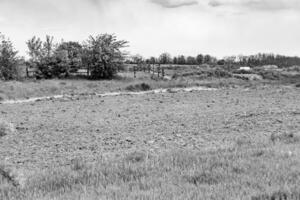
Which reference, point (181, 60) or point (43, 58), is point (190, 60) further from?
point (43, 58)

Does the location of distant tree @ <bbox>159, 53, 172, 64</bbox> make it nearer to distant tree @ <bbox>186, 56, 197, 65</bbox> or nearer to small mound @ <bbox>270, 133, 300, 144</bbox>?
distant tree @ <bbox>186, 56, 197, 65</bbox>

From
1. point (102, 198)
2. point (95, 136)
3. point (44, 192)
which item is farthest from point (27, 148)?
point (102, 198)

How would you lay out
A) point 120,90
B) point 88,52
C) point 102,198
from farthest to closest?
point 88,52 < point 120,90 < point 102,198

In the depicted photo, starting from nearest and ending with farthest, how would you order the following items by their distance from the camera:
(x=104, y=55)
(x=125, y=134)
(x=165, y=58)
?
(x=125, y=134)
(x=104, y=55)
(x=165, y=58)

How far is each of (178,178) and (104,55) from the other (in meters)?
32.7

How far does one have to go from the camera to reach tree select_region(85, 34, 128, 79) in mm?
35781

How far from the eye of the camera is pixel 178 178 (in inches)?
165

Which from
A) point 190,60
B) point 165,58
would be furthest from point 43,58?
point 190,60

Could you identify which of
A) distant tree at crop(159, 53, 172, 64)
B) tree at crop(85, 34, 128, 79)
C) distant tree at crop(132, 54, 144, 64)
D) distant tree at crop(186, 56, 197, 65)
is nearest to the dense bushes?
tree at crop(85, 34, 128, 79)

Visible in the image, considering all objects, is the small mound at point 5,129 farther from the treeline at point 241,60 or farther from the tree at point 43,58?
the treeline at point 241,60

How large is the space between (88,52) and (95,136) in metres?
29.2

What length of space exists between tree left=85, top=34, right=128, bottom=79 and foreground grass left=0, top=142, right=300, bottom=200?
31.1m

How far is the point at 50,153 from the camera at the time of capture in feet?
22.9

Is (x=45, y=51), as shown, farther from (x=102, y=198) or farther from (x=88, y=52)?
(x=102, y=198)
